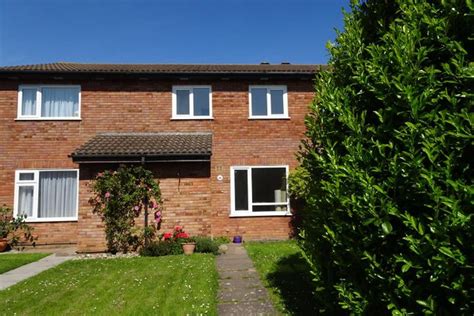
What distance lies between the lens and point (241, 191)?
13000mm

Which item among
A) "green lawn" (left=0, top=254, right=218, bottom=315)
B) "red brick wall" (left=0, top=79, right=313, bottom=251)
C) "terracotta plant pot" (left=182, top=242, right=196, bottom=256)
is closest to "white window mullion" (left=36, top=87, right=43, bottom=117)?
"red brick wall" (left=0, top=79, right=313, bottom=251)

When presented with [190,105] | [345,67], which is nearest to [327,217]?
[345,67]

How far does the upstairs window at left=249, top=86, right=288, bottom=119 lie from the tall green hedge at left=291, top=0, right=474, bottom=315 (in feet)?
30.9

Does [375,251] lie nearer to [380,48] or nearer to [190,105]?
[380,48]

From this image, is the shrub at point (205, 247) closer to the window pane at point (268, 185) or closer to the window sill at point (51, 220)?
the window pane at point (268, 185)

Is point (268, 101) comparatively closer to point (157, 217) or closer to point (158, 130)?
point (158, 130)

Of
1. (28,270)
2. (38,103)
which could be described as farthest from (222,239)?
(38,103)

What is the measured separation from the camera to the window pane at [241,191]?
12.9 m

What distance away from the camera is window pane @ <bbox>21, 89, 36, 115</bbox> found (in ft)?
43.2

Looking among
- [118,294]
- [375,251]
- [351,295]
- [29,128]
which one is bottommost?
[118,294]

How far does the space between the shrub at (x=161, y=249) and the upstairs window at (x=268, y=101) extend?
18.6 feet

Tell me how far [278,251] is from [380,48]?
23.9 ft

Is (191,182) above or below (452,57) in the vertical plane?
below

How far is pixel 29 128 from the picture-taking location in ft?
42.6
